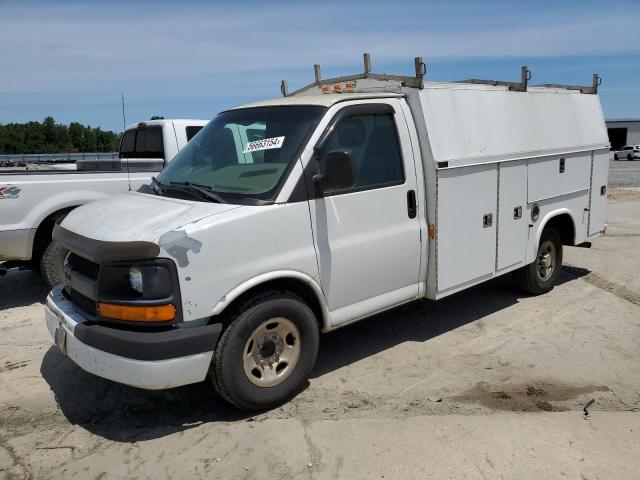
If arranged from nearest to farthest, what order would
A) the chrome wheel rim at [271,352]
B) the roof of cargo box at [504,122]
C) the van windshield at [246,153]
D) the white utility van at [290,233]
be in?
1. the white utility van at [290,233]
2. the chrome wheel rim at [271,352]
3. the van windshield at [246,153]
4. the roof of cargo box at [504,122]

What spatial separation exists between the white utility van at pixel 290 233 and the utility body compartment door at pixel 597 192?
1.57 m

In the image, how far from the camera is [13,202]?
6.07m

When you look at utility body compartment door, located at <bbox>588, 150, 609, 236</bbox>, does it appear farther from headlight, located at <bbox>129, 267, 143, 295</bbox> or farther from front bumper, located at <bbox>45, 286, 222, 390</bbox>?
headlight, located at <bbox>129, 267, 143, 295</bbox>

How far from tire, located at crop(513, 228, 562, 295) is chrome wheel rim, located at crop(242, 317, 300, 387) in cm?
344

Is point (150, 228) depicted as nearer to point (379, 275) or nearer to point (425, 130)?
point (379, 275)

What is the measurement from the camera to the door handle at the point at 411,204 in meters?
4.58

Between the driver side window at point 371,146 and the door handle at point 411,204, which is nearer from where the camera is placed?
the driver side window at point 371,146


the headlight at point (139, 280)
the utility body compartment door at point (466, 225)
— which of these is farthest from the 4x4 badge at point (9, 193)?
the utility body compartment door at point (466, 225)

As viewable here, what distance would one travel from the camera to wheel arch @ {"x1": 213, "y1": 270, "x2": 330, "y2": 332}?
3.58 m

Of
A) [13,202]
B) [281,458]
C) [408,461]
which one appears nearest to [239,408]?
[281,458]

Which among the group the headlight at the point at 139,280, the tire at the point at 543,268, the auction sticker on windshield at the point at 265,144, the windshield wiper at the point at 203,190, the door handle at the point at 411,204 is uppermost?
the auction sticker on windshield at the point at 265,144

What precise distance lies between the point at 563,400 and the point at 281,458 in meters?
2.11

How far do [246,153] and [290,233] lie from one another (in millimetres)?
784

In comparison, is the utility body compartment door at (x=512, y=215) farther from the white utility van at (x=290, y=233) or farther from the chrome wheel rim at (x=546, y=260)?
the chrome wheel rim at (x=546, y=260)
